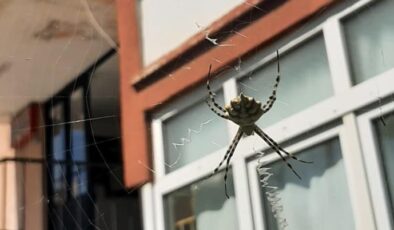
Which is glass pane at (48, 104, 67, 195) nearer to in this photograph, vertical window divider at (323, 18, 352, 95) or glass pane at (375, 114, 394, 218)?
vertical window divider at (323, 18, 352, 95)

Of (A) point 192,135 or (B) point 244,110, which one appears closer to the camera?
(B) point 244,110

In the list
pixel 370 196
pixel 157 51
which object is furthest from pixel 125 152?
pixel 370 196

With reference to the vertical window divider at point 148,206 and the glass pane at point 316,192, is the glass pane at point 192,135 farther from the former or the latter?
the glass pane at point 316,192

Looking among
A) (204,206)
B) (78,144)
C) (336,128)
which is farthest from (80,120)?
(336,128)

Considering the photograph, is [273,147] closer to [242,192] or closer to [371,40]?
[242,192]

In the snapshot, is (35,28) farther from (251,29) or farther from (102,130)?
(251,29)

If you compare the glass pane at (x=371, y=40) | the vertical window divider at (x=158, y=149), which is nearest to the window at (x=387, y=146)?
the glass pane at (x=371, y=40)

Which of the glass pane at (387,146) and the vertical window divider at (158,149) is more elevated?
the vertical window divider at (158,149)
